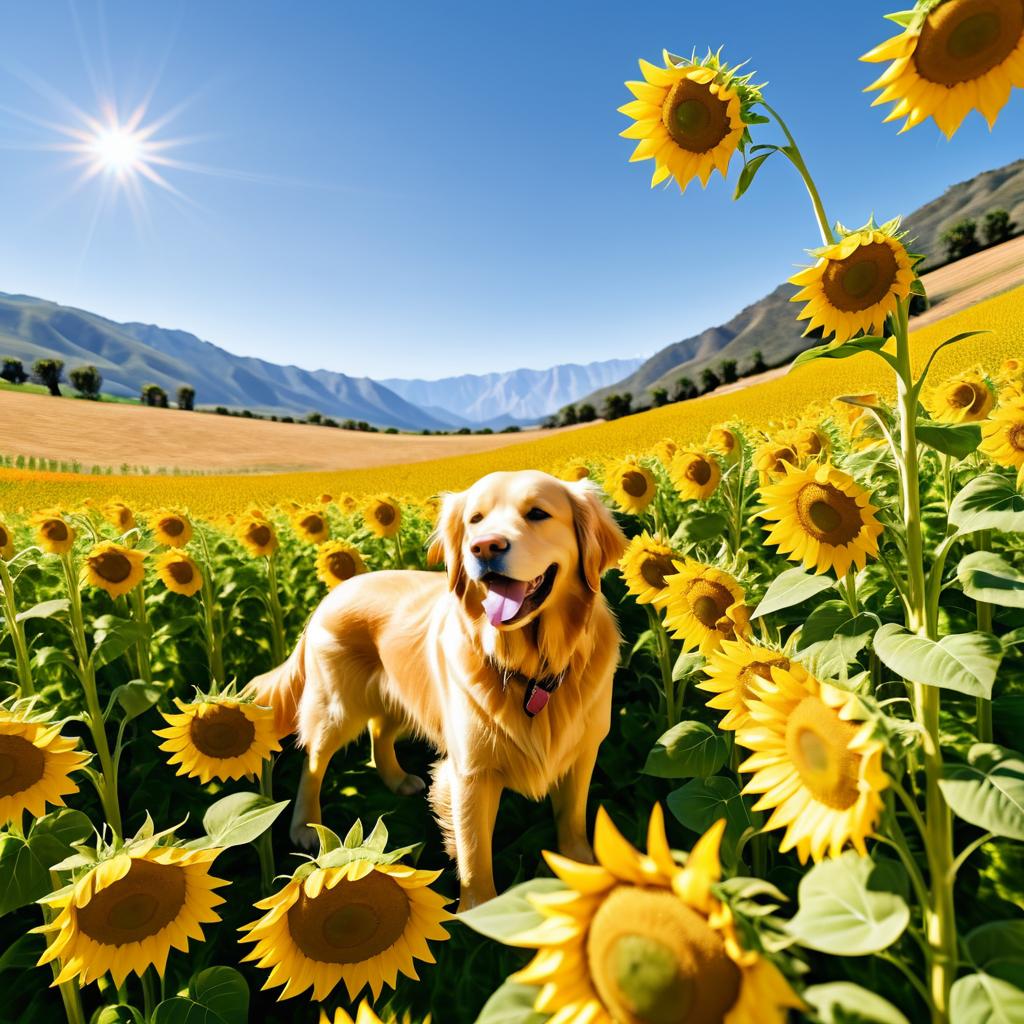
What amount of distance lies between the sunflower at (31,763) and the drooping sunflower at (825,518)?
2.41 metres

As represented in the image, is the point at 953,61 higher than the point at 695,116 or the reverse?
the reverse

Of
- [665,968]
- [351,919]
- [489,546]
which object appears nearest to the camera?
[665,968]

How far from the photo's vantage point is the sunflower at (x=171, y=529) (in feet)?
15.9

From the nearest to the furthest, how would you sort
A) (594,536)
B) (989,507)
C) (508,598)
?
(989,507), (508,598), (594,536)

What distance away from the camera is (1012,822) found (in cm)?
107

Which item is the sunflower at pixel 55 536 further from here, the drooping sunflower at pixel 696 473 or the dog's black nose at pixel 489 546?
the drooping sunflower at pixel 696 473

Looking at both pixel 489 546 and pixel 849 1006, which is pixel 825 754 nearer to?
pixel 849 1006

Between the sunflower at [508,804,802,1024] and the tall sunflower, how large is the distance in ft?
2.32

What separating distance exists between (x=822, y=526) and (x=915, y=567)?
0.39 m

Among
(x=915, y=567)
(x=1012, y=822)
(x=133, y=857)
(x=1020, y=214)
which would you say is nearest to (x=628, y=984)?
(x=1012, y=822)

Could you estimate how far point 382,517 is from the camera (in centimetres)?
533

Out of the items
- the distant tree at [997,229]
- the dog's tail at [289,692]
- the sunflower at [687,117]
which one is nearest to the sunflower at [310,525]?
the dog's tail at [289,692]

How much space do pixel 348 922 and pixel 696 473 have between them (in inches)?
124

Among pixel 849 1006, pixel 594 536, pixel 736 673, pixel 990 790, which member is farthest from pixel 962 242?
pixel 849 1006
